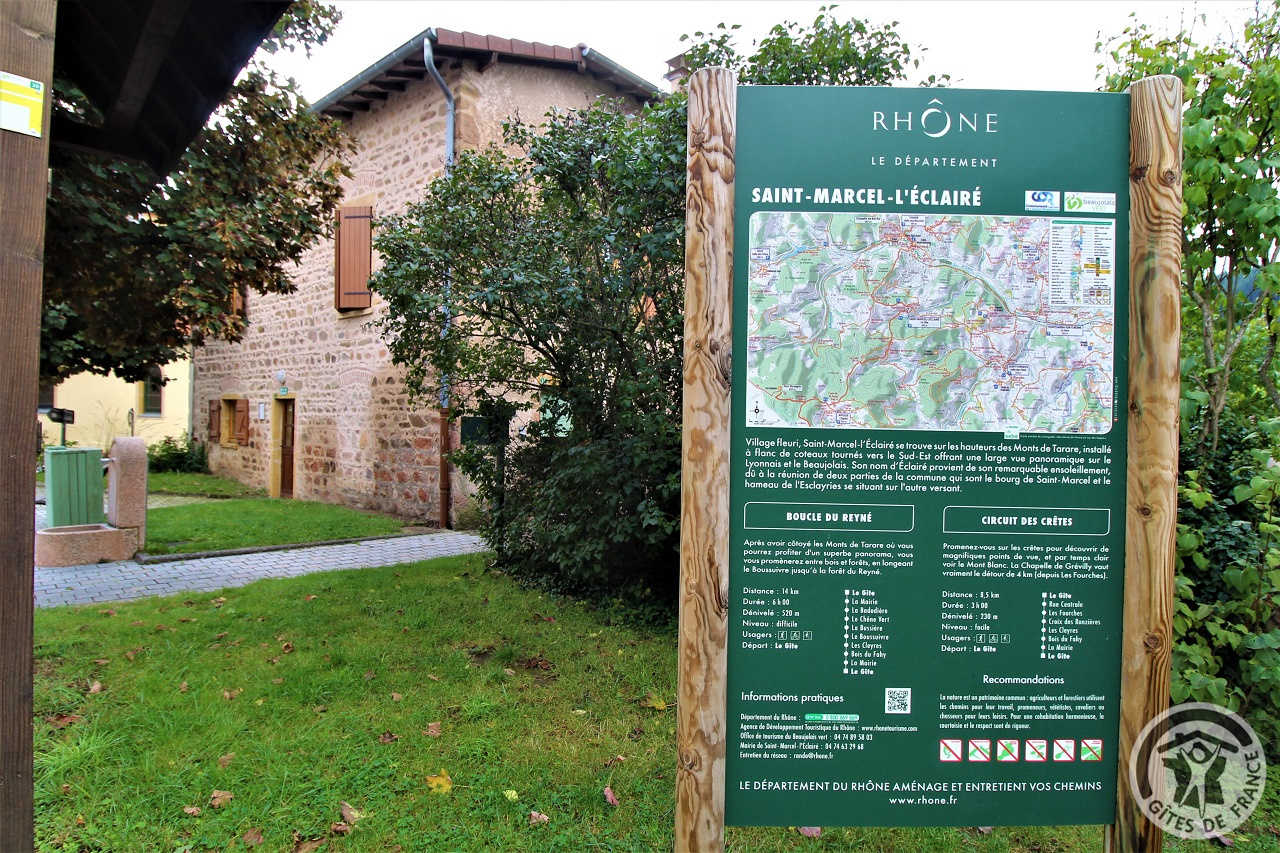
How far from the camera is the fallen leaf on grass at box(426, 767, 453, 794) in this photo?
2953 mm

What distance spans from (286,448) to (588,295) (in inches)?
422

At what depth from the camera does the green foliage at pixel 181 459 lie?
667 inches

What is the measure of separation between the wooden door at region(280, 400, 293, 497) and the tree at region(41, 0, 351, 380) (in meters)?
7.20

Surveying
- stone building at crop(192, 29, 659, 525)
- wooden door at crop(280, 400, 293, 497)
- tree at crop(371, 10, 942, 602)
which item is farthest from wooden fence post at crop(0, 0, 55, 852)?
wooden door at crop(280, 400, 293, 497)

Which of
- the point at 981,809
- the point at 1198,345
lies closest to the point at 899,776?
the point at 981,809

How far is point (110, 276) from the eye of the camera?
220 inches

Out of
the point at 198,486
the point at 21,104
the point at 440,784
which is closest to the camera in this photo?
the point at 21,104

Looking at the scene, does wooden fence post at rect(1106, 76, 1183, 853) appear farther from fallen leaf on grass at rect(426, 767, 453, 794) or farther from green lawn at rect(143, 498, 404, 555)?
green lawn at rect(143, 498, 404, 555)

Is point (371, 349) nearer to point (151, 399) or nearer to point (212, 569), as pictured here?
point (212, 569)

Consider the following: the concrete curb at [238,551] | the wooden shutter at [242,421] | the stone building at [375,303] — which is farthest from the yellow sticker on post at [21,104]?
the wooden shutter at [242,421]

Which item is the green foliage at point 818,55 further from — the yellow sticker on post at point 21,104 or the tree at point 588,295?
the yellow sticker on post at point 21,104

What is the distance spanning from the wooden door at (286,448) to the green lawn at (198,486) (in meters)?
0.63

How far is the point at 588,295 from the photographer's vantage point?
540cm

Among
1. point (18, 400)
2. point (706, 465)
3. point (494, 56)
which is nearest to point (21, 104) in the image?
point (18, 400)
